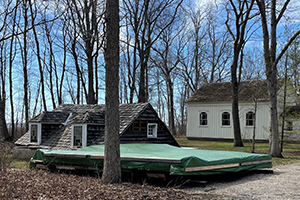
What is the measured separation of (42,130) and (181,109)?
3018 cm

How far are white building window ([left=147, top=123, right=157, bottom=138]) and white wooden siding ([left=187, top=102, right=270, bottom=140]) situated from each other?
1280 centimetres

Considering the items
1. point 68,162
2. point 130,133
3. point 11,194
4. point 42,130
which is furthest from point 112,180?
point 42,130

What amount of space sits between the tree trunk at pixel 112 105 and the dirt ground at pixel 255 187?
215cm

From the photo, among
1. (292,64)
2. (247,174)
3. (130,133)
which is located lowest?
(247,174)

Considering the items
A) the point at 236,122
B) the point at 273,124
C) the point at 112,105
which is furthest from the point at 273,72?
the point at 112,105

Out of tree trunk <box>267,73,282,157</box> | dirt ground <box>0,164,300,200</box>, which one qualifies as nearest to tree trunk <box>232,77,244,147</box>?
tree trunk <box>267,73,282,157</box>

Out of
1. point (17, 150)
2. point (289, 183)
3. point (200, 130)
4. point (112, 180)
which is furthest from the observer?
point (200, 130)

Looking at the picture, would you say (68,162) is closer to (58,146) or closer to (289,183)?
(58,146)

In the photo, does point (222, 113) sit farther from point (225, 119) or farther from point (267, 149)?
point (267, 149)

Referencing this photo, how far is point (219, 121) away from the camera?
97.7 ft

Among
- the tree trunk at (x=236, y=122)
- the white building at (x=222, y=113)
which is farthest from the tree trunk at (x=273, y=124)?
the white building at (x=222, y=113)

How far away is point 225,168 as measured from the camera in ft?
31.8

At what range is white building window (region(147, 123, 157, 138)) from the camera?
16734mm

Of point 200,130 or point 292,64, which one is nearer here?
point 292,64
